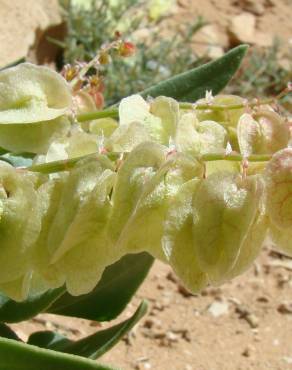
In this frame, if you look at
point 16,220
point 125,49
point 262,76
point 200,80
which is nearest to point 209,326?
point 200,80

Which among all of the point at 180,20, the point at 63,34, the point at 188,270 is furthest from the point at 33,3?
the point at 188,270

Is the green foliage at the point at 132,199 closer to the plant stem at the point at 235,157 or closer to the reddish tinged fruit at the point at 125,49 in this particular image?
the plant stem at the point at 235,157

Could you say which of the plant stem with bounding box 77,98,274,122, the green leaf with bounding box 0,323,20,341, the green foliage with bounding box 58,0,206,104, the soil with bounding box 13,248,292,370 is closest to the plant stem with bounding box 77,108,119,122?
the plant stem with bounding box 77,98,274,122

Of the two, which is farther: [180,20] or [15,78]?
[180,20]

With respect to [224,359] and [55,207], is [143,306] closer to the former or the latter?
[55,207]

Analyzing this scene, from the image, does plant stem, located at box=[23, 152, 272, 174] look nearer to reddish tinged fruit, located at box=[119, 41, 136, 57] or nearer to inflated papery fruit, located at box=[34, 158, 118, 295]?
inflated papery fruit, located at box=[34, 158, 118, 295]

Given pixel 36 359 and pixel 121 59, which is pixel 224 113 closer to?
pixel 36 359

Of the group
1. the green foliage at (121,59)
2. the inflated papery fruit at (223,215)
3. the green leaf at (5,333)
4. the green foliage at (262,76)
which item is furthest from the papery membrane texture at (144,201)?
the green foliage at (262,76)
